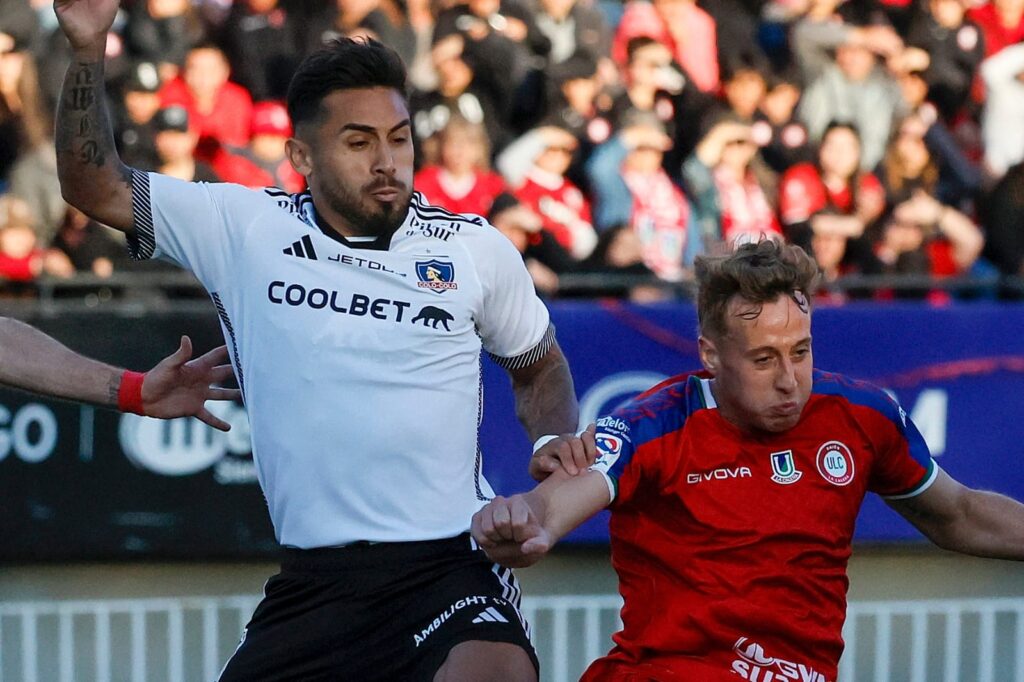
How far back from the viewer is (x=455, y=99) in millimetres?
10016

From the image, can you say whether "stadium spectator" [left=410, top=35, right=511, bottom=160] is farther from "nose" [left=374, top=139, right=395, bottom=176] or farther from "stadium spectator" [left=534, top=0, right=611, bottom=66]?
"nose" [left=374, top=139, right=395, bottom=176]

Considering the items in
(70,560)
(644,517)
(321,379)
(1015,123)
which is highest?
(1015,123)

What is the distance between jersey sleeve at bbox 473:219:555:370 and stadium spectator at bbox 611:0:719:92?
21.0 feet

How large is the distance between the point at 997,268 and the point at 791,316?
21.0 feet

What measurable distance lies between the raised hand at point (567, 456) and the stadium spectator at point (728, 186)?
5.40m

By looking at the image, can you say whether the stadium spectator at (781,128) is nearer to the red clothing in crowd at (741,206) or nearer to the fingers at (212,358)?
the red clothing in crowd at (741,206)

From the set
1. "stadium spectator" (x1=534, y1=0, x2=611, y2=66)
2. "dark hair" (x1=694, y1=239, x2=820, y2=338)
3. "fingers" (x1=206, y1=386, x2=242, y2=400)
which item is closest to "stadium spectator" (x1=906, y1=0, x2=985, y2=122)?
"stadium spectator" (x1=534, y1=0, x2=611, y2=66)

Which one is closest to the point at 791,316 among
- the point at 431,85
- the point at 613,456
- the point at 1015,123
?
the point at 613,456

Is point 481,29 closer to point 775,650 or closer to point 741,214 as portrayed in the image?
point 741,214

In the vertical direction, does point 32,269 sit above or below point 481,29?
below

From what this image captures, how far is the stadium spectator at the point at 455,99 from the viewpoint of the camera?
9844 millimetres

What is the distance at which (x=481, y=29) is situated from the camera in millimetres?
10586

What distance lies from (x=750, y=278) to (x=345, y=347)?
1.18 meters

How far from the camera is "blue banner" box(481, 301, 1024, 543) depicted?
24.7ft
